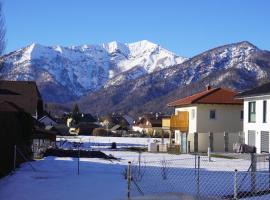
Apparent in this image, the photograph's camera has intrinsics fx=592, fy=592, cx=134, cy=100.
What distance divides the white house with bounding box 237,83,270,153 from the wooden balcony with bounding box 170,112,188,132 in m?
12.5

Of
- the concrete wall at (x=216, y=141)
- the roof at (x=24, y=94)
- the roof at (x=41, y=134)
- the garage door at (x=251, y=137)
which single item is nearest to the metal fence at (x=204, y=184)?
the roof at (x=41, y=134)

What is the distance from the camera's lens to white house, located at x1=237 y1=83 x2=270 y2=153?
4389 cm

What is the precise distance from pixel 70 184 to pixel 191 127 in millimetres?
39961

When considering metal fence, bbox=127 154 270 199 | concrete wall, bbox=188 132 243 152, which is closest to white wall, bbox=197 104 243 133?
concrete wall, bbox=188 132 243 152

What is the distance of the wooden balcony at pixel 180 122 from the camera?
60031 millimetres

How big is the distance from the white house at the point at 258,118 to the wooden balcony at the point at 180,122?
41.0 ft

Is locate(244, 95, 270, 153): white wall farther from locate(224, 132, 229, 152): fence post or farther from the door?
the door

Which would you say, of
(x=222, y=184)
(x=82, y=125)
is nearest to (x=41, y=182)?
(x=222, y=184)

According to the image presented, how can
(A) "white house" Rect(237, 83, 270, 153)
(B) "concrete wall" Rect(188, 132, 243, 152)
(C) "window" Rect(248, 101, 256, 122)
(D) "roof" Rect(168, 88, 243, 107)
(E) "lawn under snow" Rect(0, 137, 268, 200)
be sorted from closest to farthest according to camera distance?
(E) "lawn under snow" Rect(0, 137, 268, 200), (A) "white house" Rect(237, 83, 270, 153), (C) "window" Rect(248, 101, 256, 122), (B) "concrete wall" Rect(188, 132, 243, 152), (D) "roof" Rect(168, 88, 243, 107)

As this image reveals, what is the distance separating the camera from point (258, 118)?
45.3 meters

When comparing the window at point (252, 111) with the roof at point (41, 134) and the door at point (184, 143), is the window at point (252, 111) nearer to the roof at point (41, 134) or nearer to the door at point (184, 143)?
the door at point (184, 143)

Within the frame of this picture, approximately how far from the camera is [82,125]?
446ft

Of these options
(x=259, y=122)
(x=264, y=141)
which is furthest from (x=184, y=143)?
(x=264, y=141)

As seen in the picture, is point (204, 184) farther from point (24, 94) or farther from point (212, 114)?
point (24, 94)
